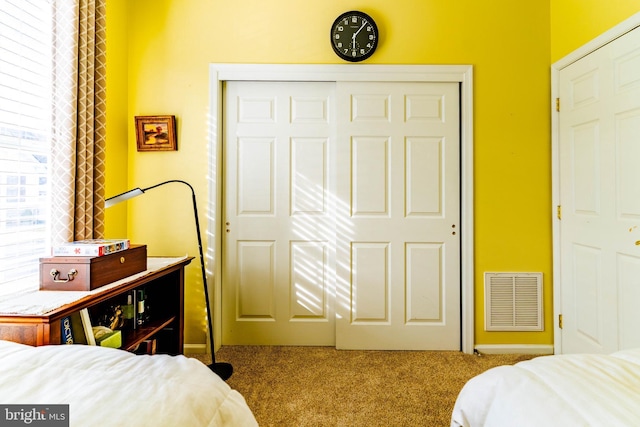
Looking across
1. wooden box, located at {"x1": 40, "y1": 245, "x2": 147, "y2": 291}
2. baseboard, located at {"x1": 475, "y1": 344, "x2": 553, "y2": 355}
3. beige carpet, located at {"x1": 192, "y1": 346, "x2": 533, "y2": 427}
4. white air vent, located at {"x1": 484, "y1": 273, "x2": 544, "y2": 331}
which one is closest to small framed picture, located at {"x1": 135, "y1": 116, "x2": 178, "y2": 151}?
wooden box, located at {"x1": 40, "y1": 245, "x2": 147, "y2": 291}

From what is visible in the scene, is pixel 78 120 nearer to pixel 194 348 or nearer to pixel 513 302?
A: pixel 194 348

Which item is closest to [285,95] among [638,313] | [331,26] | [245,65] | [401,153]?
[245,65]

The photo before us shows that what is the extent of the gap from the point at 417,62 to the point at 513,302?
6.31 feet

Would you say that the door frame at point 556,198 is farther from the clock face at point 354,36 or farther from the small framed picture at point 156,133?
the small framed picture at point 156,133

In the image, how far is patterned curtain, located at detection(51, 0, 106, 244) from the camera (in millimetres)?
1722

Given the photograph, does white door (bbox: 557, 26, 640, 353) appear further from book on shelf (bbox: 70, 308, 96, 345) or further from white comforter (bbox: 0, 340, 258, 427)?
book on shelf (bbox: 70, 308, 96, 345)

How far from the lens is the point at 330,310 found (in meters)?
2.57

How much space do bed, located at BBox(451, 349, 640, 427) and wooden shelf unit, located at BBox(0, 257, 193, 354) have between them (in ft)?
4.61

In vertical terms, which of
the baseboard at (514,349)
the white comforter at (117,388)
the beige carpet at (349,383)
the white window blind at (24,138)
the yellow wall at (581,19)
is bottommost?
the beige carpet at (349,383)

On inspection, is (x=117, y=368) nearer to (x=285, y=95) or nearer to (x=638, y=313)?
(x=285, y=95)

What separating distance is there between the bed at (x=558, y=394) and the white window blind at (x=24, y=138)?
2.03 metres

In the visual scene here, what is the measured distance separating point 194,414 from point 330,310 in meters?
1.96

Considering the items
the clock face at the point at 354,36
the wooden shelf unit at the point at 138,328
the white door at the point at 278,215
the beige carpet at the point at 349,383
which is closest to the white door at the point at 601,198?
the beige carpet at the point at 349,383

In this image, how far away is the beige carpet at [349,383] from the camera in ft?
5.74
